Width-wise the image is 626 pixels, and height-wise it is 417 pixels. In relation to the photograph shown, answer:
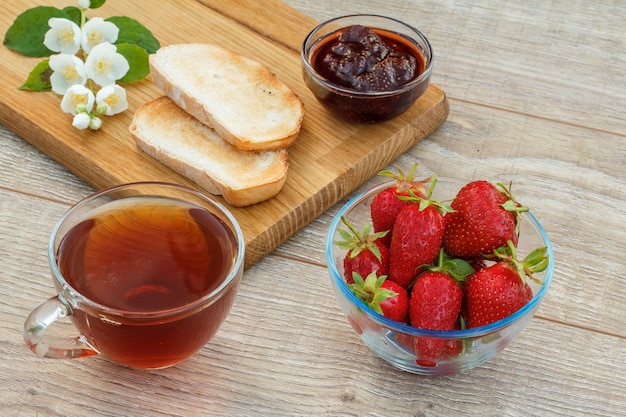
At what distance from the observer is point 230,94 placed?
1.92 m

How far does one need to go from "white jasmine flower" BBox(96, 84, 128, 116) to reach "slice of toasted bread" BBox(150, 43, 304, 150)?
0.30ft

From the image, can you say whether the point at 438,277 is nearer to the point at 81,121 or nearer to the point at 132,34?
the point at 81,121

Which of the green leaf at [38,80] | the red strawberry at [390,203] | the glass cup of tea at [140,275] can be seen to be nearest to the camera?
the glass cup of tea at [140,275]

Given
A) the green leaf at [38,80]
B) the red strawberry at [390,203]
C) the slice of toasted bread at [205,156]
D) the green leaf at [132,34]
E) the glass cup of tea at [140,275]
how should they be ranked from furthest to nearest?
1. the green leaf at [132,34]
2. the green leaf at [38,80]
3. the slice of toasted bread at [205,156]
4. the red strawberry at [390,203]
5. the glass cup of tea at [140,275]

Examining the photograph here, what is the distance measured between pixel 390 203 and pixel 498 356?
34 cm

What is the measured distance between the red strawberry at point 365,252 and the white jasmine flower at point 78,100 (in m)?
0.72

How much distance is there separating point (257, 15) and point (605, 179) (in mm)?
945

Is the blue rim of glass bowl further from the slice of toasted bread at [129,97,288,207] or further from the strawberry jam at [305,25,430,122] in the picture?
the strawberry jam at [305,25,430,122]

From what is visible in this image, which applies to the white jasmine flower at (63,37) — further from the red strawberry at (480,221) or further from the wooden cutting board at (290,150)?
the red strawberry at (480,221)

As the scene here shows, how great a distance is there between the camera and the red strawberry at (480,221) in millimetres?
1333

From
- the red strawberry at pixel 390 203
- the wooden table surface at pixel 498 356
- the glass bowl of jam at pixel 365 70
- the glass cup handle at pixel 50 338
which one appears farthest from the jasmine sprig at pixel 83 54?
the red strawberry at pixel 390 203

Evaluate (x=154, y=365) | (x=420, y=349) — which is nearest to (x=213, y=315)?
(x=154, y=365)

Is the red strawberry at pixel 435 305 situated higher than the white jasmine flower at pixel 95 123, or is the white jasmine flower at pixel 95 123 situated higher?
the red strawberry at pixel 435 305

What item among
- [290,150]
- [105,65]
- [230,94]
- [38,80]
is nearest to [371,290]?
[290,150]
